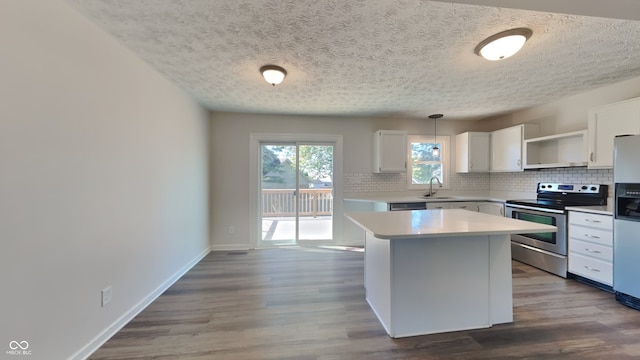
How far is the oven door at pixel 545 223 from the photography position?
293 centimetres

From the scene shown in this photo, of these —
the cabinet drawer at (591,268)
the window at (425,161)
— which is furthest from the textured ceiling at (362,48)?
the cabinet drawer at (591,268)

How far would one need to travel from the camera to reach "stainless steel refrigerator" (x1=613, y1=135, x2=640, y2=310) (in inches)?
88.2

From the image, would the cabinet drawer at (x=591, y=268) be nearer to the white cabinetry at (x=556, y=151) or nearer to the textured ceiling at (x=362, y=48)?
the white cabinetry at (x=556, y=151)

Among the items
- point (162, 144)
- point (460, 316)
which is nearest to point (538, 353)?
point (460, 316)

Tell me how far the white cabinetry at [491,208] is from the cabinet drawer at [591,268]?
985 millimetres

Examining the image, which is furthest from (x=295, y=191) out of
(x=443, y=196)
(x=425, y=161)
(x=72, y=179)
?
(x=72, y=179)

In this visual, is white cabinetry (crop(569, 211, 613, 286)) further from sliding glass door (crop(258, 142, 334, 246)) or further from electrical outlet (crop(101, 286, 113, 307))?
electrical outlet (crop(101, 286, 113, 307))

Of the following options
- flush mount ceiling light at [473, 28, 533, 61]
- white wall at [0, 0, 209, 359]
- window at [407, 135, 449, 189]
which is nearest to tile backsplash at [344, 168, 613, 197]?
window at [407, 135, 449, 189]

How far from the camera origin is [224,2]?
1.51 metres

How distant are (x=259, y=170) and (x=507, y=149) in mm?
4066

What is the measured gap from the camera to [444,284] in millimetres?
1945

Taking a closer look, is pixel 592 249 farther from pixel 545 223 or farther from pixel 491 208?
pixel 491 208

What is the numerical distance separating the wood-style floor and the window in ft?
6.86

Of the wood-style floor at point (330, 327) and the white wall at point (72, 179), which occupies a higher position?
the white wall at point (72, 179)
